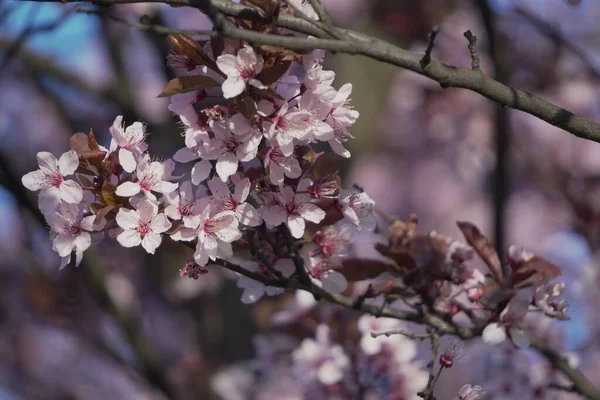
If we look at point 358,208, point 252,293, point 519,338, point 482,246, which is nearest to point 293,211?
point 358,208

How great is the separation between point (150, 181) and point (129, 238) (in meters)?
0.12

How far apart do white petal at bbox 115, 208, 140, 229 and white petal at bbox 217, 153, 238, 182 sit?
19cm

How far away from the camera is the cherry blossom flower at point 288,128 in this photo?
51.7 inches

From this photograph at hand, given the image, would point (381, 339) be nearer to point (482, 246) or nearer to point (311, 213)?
point (482, 246)

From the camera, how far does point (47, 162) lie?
4.59 ft

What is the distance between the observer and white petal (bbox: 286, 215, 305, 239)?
1.41m

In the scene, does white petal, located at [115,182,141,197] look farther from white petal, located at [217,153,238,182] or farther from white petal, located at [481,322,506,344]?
white petal, located at [481,322,506,344]

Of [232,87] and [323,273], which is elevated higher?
[232,87]

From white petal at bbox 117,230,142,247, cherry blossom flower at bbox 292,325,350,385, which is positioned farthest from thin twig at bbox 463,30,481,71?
cherry blossom flower at bbox 292,325,350,385

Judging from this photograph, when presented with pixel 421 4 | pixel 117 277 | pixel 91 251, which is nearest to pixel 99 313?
pixel 117 277

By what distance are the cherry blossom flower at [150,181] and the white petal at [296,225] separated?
230 millimetres

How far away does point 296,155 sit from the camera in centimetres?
143

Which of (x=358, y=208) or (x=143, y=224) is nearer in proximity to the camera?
(x=143, y=224)

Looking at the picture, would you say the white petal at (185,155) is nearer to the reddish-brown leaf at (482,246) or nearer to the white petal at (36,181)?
the white petal at (36,181)
